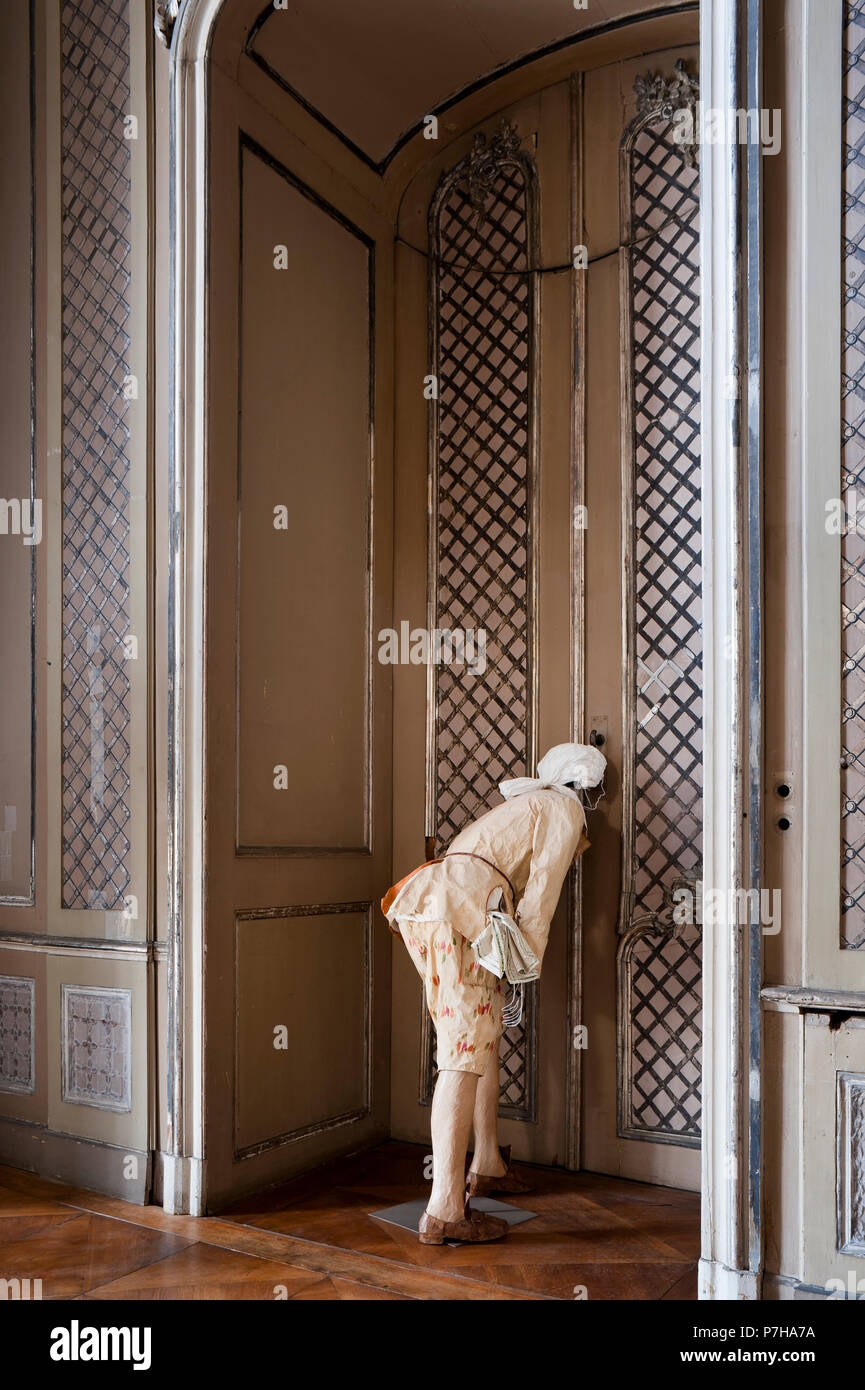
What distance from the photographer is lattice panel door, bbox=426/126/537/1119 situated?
452 centimetres

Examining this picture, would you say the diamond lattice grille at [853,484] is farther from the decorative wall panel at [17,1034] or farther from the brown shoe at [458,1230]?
the decorative wall panel at [17,1034]

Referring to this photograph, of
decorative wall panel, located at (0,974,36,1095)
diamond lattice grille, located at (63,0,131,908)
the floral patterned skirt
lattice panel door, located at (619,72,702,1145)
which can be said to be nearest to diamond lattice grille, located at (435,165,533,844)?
lattice panel door, located at (619,72,702,1145)

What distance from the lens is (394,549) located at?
16.0ft

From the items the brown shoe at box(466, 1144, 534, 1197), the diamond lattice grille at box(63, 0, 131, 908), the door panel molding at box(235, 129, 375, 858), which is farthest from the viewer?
the diamond lattice grille at box(63, 0, 131, 908)

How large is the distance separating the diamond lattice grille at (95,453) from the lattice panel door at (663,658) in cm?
179

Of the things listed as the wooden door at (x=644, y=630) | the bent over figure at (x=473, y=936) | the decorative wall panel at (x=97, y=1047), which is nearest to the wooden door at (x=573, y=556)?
the wooden door at (x=644, y=630)

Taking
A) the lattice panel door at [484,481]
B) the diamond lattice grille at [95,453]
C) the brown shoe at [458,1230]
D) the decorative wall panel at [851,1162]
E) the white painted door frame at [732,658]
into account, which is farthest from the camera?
the lattice panel door at [484,481]

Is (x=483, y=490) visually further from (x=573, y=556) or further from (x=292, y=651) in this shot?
(x=292, y=651)

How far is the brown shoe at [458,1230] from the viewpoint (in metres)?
3.43

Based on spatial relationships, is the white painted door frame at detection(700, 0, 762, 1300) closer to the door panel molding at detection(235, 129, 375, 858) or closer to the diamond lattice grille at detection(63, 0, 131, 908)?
the door panel molding at detection(235, 129, 375, 858)

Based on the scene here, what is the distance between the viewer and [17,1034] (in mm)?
4391

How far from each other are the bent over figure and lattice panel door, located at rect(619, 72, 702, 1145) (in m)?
0.61

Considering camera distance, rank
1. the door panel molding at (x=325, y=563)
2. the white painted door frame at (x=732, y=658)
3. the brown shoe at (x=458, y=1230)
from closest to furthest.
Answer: the white painted door frame at (x=732, y=658)
the brown shoe at (x=458, y=1230)
the door panel molding at (x=325, y=563)

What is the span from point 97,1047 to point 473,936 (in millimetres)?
1499
